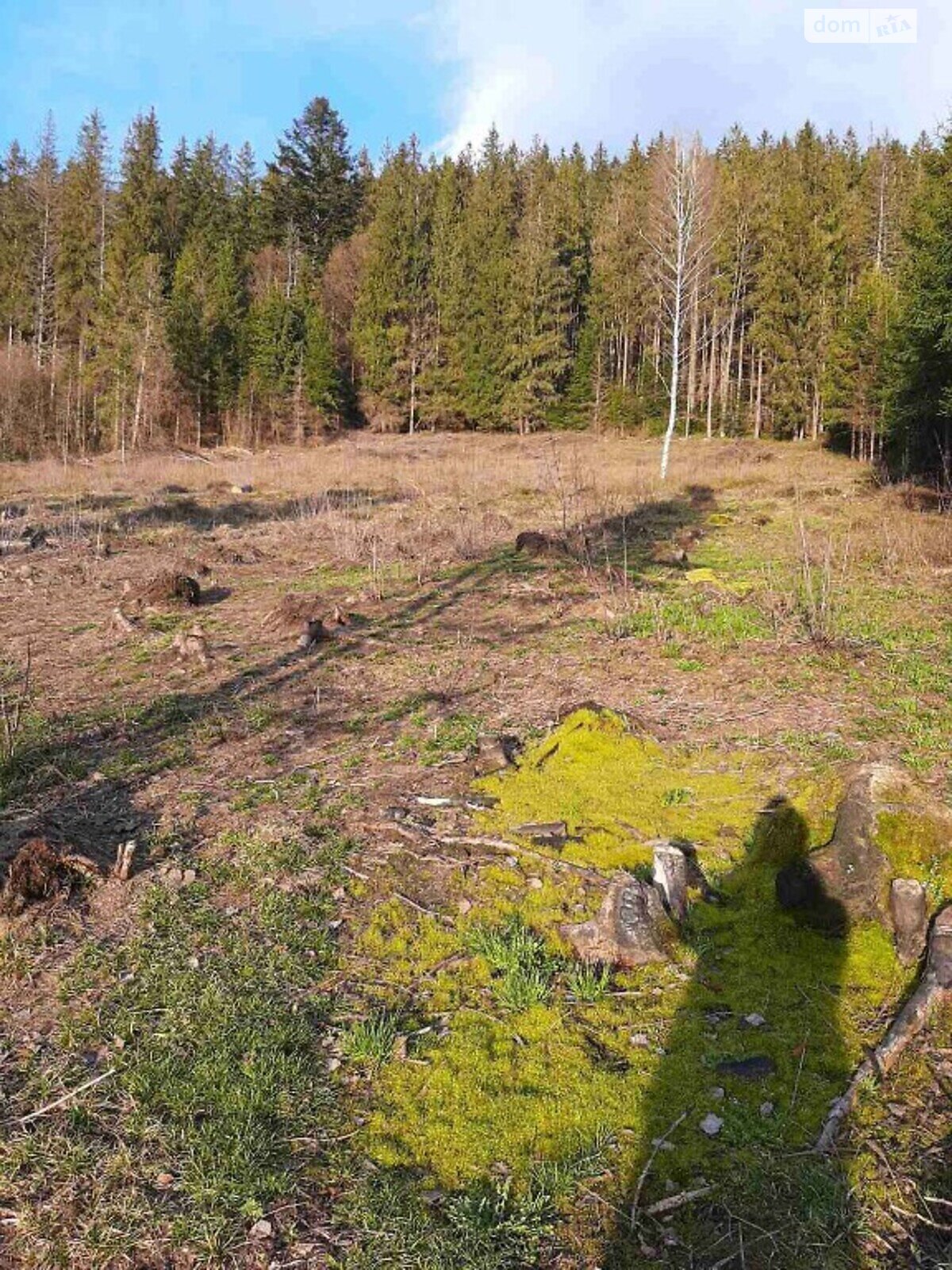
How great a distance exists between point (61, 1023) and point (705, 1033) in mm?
2362

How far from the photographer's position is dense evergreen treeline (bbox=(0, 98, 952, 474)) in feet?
112

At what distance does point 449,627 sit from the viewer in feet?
28.7

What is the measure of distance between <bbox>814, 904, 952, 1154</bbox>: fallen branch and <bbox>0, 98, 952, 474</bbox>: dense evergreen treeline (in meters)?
29.8

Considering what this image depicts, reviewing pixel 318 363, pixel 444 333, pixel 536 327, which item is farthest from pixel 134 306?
pixel 536 327

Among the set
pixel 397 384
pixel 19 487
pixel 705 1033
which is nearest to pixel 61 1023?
pixel 705 1033

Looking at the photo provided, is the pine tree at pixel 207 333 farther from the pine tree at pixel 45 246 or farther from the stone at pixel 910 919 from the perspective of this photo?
the stone at pixel 910 919

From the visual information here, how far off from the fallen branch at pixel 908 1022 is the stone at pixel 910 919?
0.07m

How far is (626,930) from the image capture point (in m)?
3.39

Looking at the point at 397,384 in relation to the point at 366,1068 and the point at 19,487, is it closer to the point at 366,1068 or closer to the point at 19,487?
the point at 19,487

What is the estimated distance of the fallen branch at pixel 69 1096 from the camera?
2562 millimetres

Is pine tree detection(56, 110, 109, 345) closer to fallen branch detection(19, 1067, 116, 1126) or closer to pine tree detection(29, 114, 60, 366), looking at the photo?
pine tree detection(29, 114, 60, 366)

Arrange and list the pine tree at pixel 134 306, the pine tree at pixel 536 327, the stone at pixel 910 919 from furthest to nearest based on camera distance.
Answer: the pine tree at pixel 536 327, the pine tree at pixel 134 306, the stone at pixel 910 919

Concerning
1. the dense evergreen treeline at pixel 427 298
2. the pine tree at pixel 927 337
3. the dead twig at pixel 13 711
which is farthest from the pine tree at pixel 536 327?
the dead twig at pixel 13 711

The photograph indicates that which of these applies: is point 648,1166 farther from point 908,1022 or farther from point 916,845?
point 916,845
